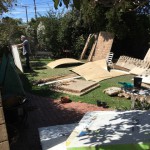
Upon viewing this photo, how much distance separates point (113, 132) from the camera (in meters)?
4.70

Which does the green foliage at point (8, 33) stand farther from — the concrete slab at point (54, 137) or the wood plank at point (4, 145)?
the wood plank at point (4, 145)

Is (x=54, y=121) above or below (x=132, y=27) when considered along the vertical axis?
below

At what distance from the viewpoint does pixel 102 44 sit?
768 inches

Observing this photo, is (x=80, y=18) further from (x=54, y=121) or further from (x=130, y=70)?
(x=54, y=121)

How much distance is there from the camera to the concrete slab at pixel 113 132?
428cm

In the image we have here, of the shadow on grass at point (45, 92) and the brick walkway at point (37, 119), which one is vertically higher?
the shadow on grass at point (45, 92)

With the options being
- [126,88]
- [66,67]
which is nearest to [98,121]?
[126,88]

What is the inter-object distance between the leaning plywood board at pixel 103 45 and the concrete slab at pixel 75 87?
6.12 meters

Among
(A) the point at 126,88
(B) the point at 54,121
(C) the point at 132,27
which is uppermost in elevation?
(C) the point at 132,27

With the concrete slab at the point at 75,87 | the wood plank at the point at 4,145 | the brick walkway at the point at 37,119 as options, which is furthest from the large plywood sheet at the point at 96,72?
the wood plank at the point at 4,145

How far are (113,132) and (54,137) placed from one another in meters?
1.84

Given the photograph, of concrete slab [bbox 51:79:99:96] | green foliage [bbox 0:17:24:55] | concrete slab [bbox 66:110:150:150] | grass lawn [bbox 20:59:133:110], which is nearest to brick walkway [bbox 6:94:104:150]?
grass lawn [bbox 20:59:133:110]

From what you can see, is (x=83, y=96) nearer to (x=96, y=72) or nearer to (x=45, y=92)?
(x=45, y=92)

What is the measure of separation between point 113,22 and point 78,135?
13849 mm
